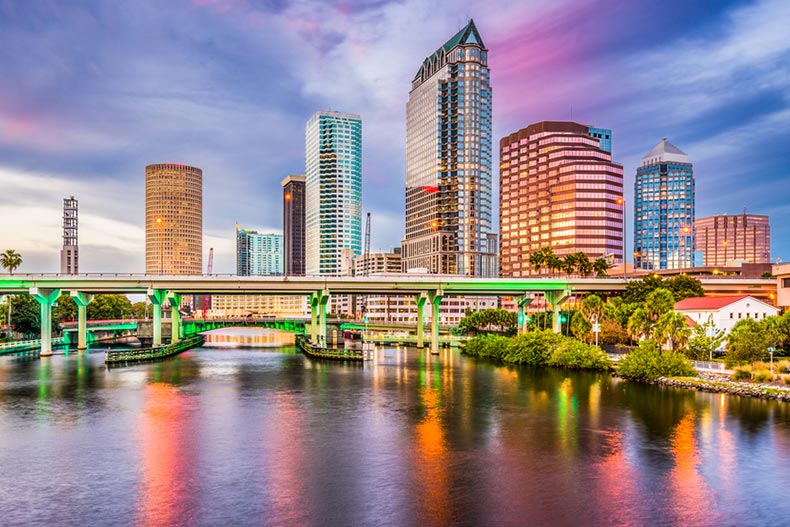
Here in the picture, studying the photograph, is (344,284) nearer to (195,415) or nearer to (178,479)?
(195,415)

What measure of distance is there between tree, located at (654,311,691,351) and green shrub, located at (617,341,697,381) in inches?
150

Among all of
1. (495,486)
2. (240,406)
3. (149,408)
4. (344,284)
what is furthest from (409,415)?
(344,284)

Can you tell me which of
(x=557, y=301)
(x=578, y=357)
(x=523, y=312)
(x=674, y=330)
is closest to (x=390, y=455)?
(x=674, y=330)

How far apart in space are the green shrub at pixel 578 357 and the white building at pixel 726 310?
716 inches

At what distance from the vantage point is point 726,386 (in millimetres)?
73062

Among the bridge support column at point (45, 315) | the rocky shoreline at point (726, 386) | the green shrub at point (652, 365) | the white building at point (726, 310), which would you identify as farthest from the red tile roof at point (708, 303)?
the bridge support column at point (45, 315)

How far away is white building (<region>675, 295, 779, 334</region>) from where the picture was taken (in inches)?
4107

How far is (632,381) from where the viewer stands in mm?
85438

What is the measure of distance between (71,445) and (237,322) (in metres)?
142

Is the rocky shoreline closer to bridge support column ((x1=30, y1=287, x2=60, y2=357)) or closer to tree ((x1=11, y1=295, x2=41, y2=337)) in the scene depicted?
bridge support column ((x1=30, y1=287, x2=60, y2=357))

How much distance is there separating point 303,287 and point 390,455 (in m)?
93.3

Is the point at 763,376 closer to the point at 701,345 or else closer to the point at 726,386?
the point at 726,386

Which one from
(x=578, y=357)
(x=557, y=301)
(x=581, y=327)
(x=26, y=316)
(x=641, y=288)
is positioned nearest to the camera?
(x=578, y=357)

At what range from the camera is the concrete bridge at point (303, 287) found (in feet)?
427
